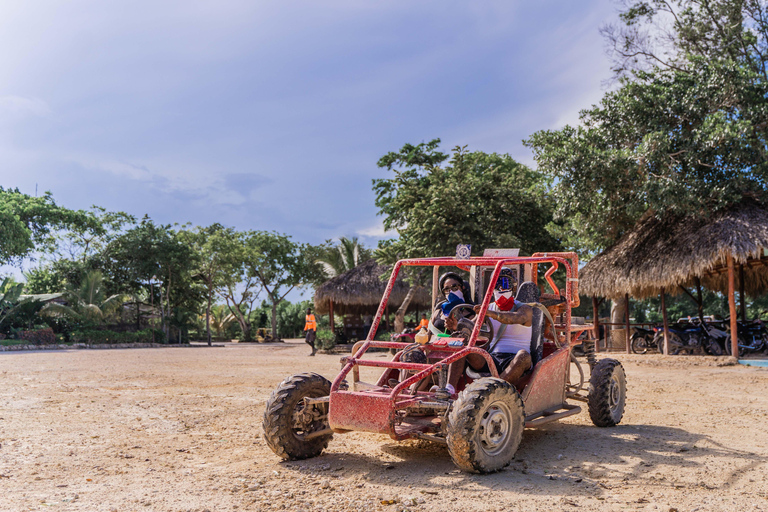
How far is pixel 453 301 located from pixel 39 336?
27.3 meters

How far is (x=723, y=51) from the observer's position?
748 inches

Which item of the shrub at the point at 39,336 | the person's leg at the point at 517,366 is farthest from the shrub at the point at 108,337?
the person's leg at the point at 517,366

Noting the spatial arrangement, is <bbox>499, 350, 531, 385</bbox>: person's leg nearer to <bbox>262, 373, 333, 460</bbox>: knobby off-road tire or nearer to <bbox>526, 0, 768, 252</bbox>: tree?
<bbox>262, 373, 333, 460</bbox>: knobby off-road tire

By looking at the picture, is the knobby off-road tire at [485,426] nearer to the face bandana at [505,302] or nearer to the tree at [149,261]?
the face bandana at [505,302]

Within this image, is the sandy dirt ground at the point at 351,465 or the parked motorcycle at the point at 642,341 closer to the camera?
the sandy dirt ground at the point at 351,465

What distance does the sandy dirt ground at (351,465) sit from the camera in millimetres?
3969

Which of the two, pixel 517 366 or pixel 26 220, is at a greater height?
pixel 26 220

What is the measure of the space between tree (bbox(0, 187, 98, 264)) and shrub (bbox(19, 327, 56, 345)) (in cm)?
446

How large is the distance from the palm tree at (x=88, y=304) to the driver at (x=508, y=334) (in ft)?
93.4

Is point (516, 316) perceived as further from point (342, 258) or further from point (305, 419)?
point (342, 258)

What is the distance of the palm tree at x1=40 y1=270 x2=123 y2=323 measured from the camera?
29516 millimetres

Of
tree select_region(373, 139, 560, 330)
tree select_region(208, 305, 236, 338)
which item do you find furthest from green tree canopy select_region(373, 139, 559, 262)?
tree select_region(208, 305, 236, 338)

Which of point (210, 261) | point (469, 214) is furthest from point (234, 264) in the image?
point (469, 214)

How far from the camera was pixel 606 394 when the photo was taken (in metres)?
6.36
